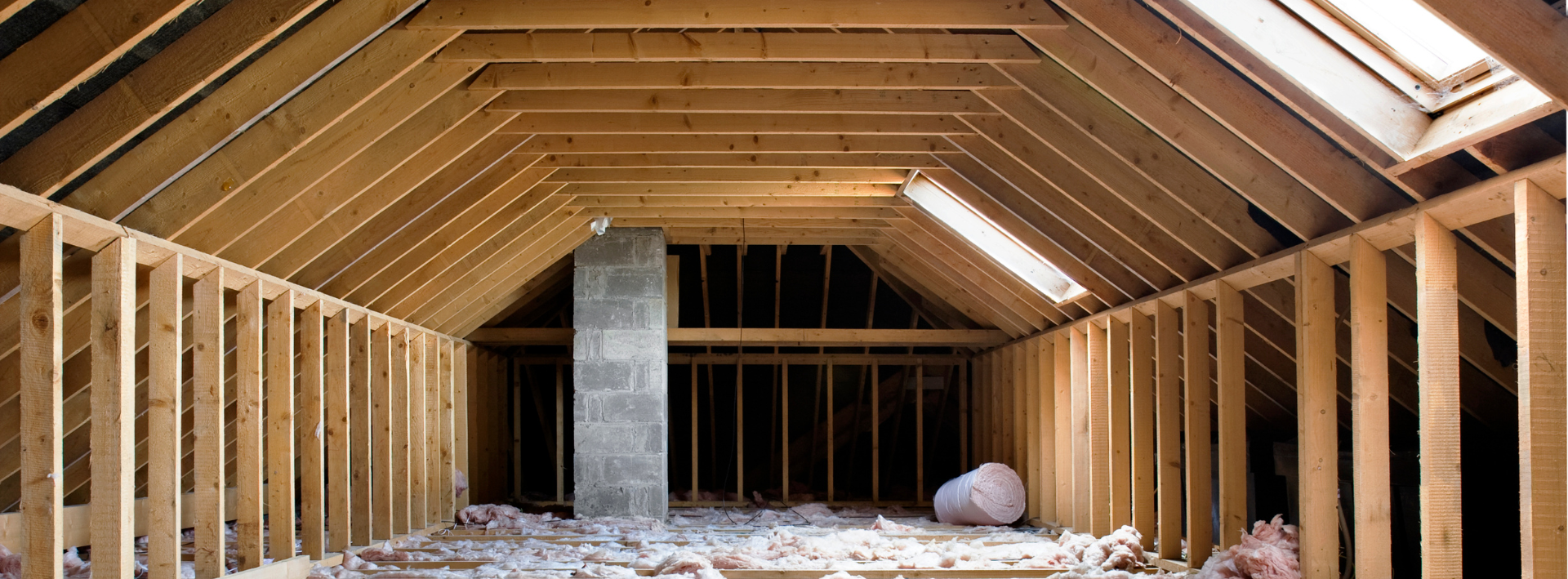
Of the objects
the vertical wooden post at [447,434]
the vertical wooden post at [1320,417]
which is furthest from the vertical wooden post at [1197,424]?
the vertical wooden post at [447,434]

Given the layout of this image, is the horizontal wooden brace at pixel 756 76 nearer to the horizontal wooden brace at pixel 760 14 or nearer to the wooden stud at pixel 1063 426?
the horizontal wooden brace at pixel 760 14

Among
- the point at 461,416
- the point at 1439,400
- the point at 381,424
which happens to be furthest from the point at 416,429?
the point at 1439,400

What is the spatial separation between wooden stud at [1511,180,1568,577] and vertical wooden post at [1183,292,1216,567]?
8.29 feet

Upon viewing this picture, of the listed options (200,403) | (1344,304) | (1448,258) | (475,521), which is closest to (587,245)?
(475,521)

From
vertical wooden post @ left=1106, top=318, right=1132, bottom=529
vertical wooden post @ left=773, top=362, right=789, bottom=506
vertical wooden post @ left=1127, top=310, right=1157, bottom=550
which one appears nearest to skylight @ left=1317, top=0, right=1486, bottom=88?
vertical wooden post @ left=1127, top=310, right=1157, bottom=550

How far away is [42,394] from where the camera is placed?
3674mm

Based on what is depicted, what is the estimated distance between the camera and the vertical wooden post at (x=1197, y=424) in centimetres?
580

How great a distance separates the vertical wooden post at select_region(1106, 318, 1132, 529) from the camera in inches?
282

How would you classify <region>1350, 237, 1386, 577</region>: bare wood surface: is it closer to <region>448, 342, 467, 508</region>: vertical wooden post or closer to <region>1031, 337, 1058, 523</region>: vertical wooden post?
<region>1031, 337, 1058, 523</region>: vertical wooden post

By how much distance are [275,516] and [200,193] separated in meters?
2.00

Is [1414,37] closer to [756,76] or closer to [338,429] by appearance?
[756,76]

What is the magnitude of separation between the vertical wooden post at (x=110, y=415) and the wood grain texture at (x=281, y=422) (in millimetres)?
1678

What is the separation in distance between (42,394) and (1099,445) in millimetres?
5734

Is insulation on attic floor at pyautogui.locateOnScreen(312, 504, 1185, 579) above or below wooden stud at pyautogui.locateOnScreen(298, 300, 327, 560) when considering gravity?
below
